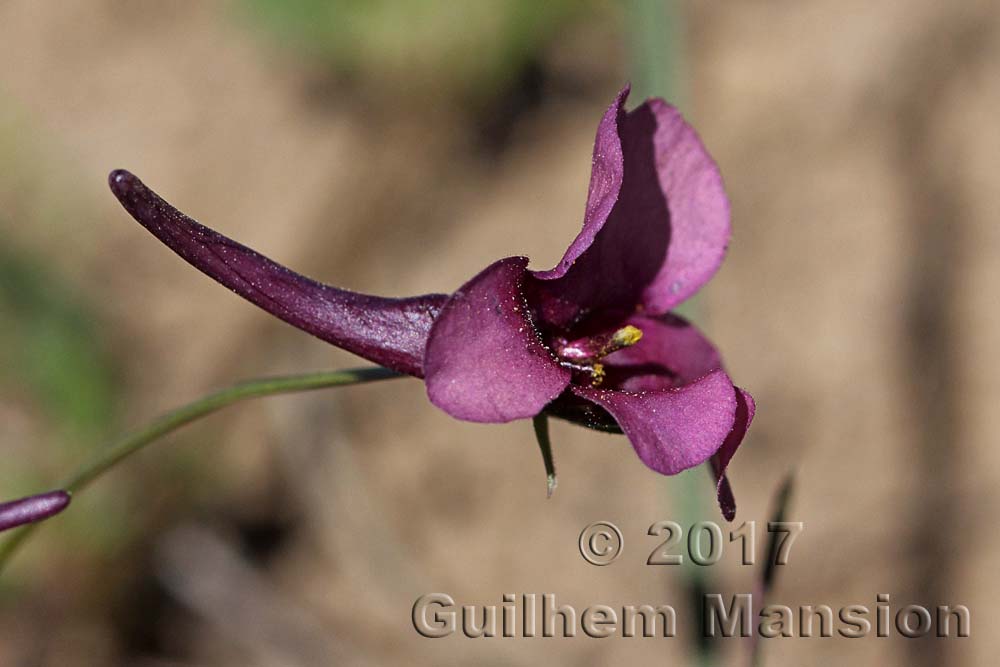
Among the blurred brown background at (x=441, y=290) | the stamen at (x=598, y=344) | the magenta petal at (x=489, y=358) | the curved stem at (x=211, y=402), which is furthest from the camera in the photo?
the blurred brown background at (x=441, y=290)

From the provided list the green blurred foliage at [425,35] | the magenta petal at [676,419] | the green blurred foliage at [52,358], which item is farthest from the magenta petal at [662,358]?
the green blurred foliage at [425,35]

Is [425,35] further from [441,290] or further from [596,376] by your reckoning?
[596,376]

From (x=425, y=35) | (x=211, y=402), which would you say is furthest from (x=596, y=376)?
(x=425, y=35)

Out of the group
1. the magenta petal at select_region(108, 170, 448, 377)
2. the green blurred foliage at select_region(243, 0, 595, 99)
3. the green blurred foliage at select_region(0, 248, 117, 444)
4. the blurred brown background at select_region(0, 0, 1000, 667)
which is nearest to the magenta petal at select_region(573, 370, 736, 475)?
the magenta petal at select_region(108, 170, 448, 377)

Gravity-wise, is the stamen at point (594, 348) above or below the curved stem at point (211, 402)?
above

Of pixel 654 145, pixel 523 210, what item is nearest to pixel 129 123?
pixel 523 210

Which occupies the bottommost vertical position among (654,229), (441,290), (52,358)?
(654,229)

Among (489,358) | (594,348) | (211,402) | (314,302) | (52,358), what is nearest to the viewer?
(489,358)

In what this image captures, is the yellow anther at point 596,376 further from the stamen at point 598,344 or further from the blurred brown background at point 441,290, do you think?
the blurred brown background at point 441,290
